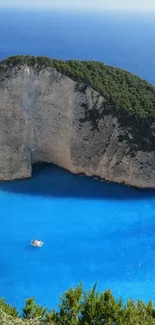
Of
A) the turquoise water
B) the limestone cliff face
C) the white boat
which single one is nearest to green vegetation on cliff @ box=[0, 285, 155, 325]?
the turquoise water

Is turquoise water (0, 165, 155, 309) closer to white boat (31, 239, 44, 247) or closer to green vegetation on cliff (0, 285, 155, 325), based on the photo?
white boat (31, 239, 44, 247)

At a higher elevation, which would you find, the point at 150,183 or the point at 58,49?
the point at 58,49

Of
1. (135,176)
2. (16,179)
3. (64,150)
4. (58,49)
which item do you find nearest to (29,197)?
(16,179)

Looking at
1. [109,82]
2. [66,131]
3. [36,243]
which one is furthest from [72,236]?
[109,82]

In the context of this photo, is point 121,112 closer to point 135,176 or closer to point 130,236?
point 135,176

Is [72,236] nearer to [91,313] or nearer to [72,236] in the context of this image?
[72,236]

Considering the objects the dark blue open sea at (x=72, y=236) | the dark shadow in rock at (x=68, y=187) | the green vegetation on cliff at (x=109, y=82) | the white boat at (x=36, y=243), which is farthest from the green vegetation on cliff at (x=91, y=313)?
the green vegetation on cliff at (x=109, y=82)
